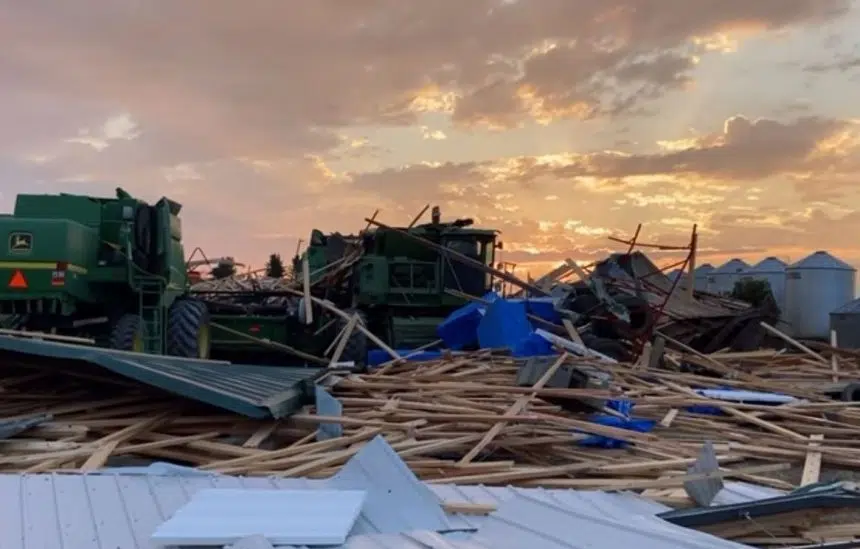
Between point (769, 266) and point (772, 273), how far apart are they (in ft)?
2.56

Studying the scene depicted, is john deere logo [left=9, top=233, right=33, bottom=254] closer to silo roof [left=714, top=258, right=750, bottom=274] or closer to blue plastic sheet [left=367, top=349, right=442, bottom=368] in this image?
blue plastic sheet [left=367, top=349, right=442, bottom=368]

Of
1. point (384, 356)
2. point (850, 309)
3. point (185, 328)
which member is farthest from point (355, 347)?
point (850, 309)

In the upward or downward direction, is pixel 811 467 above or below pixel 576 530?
below

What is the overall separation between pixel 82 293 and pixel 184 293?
9.83 ft

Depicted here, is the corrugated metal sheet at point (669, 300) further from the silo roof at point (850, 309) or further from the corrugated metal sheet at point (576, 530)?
the corrugated metal sheet at point (576, 530)

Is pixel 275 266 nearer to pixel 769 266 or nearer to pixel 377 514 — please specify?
pixel 769 266

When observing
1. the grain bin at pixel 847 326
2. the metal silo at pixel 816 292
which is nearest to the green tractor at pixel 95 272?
the grain bin at pixel 847 326

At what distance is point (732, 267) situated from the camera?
29.4 m

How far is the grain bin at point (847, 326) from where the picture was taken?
1894 centimetres

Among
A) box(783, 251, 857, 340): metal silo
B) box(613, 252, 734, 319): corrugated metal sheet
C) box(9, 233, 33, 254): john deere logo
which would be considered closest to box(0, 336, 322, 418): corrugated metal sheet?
box(9, 233, 33, 254): john deere logo

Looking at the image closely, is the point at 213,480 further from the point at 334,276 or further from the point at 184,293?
the point at 334,276

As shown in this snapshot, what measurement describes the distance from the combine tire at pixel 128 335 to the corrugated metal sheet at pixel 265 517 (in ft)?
23.6

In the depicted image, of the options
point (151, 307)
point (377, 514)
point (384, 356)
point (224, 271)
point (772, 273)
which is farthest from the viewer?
point (772, 273)

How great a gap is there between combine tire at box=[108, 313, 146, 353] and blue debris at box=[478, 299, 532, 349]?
485cm
